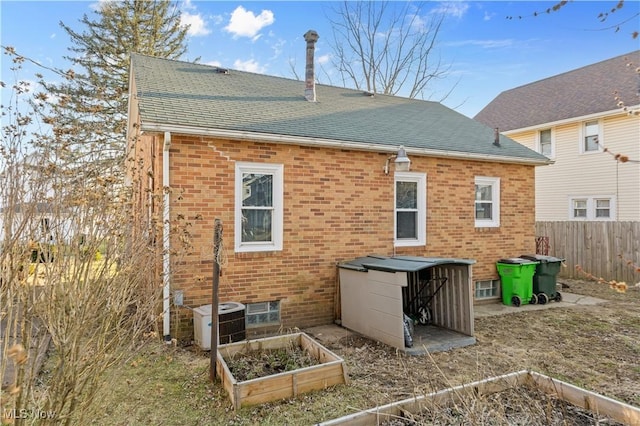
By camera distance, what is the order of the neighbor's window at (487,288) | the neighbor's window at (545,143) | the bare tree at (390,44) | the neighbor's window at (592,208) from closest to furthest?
the neighbor's window at (487,288) → the neighbor's window at (592,208) → the neighbor's window at (545,143) → the bare tree at (390,44)

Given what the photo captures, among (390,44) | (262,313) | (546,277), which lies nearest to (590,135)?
(546,277)

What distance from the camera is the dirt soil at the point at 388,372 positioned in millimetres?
4121

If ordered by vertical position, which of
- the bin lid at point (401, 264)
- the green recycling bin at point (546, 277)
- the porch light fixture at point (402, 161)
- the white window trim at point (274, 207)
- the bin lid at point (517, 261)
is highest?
the porch light fixture at point (402, 161)

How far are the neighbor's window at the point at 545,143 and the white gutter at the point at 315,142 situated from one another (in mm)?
7394

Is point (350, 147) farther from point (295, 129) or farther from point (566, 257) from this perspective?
point (566, 257)

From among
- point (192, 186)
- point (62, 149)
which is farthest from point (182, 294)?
point (62, 149)

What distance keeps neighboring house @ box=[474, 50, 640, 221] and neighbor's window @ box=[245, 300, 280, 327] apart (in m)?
13.0

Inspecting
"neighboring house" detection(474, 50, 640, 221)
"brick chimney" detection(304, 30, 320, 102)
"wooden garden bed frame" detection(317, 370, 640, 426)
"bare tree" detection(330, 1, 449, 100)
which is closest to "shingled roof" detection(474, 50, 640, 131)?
"neighboring house" detection(474, 50, 640, 221)

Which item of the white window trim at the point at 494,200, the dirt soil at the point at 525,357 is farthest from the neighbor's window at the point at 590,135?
the dirt soil at the point at 525,357

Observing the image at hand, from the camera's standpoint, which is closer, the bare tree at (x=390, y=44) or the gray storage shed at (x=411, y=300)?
the gray storage shed at (x=411, y=300)

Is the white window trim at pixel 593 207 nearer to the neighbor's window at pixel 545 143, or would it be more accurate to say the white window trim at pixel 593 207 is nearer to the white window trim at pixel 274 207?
the neighbor's window at pixel 545 143

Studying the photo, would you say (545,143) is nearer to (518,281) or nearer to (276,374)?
(518,281)

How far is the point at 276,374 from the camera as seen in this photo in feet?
14.8

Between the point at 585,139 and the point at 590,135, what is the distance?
21cm
